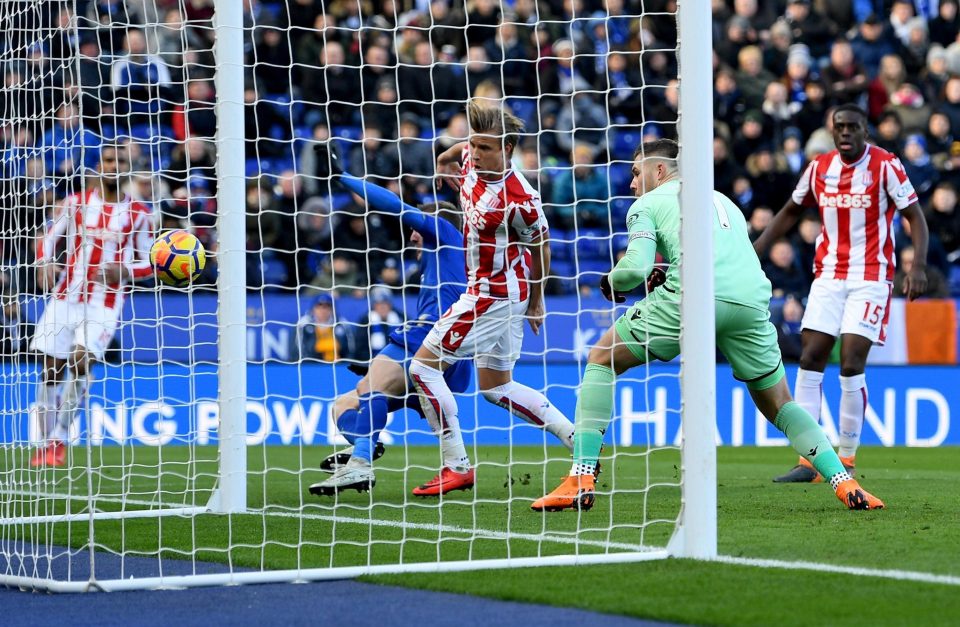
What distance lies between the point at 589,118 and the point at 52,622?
1201 centimetres

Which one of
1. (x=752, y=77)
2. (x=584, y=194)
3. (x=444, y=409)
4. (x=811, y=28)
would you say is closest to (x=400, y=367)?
(x=444, y=409)

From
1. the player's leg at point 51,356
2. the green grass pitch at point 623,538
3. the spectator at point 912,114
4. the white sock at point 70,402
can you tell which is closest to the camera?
the green grass pitch at point 623,538

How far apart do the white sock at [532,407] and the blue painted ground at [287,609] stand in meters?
2.77

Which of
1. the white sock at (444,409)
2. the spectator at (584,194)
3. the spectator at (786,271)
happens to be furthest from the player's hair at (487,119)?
the spectator at (786,271)

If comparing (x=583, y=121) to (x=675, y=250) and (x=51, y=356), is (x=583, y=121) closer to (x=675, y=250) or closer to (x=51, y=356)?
(x=51, y=356)

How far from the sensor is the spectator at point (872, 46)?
16.3 meters

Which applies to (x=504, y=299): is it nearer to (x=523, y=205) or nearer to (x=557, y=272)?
(x=523, y=205)

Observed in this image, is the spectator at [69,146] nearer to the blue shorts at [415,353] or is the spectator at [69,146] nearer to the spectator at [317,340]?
the blue shorts at [415,353]

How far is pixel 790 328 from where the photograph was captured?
1300 cm

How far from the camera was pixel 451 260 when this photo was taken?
8.00 meters

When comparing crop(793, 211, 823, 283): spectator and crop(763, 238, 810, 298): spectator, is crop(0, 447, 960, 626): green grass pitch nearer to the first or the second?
crop(763, 238, 810, 298): spectator

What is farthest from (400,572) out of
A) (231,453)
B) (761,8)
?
(761,8)

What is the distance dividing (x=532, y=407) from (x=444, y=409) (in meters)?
0.46

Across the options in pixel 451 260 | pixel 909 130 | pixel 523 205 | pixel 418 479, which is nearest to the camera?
pixel 523 205
